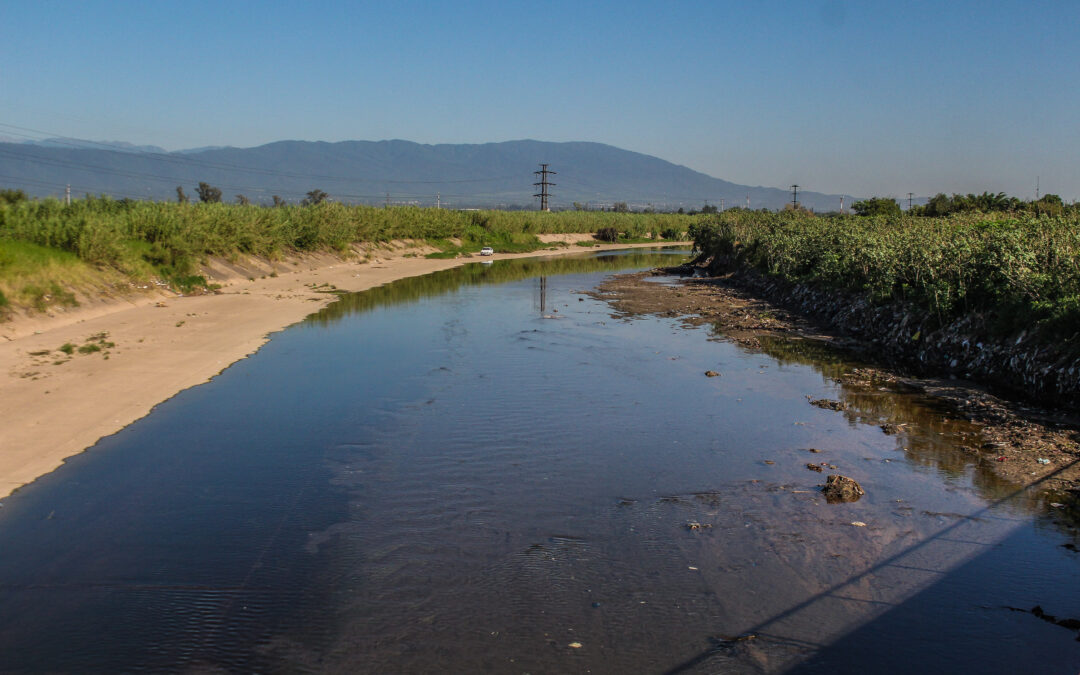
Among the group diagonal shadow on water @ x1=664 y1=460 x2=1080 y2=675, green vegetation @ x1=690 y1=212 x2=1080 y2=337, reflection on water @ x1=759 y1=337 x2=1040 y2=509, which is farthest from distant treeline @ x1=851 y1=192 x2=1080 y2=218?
diagonal shadow on water @ x1=664 y1=460 x2=1080 y2=675

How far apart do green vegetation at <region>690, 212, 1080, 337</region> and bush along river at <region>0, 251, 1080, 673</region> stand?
10.1ft

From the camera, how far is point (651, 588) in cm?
716

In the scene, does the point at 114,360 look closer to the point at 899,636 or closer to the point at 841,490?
the point at 841,490

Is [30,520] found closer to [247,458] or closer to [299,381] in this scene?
[247,458]

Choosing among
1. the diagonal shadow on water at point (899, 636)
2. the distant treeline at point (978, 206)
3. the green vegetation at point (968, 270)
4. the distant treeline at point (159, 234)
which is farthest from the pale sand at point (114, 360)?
the distant treeline at point (978, 206)

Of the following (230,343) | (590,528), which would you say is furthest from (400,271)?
(590,528)

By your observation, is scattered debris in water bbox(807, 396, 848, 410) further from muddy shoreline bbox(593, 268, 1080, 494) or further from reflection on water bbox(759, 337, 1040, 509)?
muddy shoreline bbox(593, 268, 1080, 494)

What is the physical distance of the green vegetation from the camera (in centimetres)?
1468

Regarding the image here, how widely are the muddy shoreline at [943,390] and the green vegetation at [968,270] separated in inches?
60.4

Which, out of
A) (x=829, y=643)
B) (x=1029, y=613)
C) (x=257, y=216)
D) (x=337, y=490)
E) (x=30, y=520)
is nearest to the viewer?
(x=829, y=643)

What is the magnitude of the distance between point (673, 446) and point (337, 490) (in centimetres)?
479

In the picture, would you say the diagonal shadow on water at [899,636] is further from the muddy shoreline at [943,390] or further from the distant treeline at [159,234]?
the distant treeline at [159,234]

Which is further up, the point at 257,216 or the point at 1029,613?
the point at 257,216

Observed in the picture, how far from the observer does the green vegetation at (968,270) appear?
578 inches
